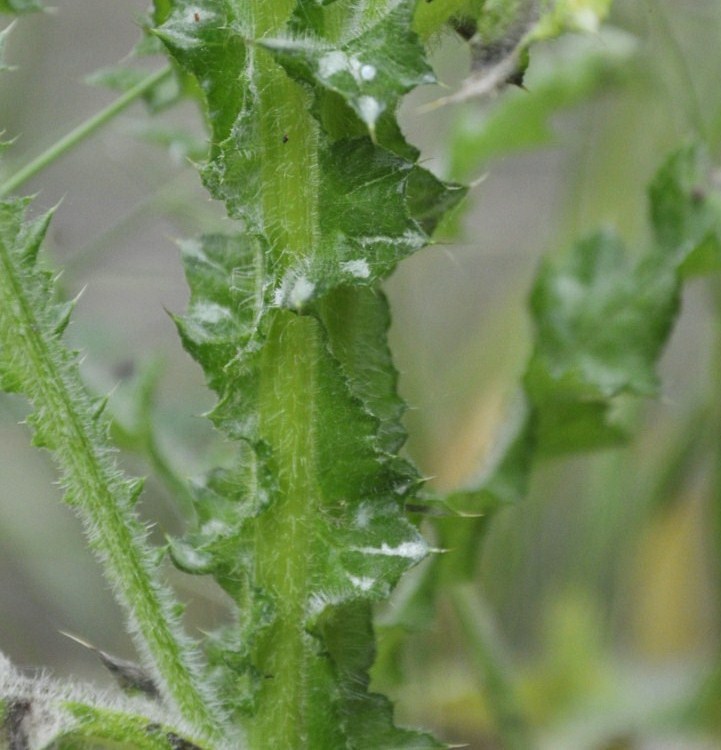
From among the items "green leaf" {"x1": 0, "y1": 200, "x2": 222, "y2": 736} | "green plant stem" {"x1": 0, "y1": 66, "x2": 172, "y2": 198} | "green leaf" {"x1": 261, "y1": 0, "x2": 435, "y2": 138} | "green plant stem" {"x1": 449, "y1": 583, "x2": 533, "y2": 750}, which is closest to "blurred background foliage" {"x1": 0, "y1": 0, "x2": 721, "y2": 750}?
"green plant stem" {"x1": 449, "y1": 583, "x2": 533, "y2": 750}

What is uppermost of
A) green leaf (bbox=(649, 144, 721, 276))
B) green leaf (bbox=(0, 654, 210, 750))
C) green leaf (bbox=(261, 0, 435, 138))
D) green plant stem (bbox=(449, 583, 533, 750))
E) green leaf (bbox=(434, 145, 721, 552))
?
green leaf (bbox=(261, 0, 435, 138))

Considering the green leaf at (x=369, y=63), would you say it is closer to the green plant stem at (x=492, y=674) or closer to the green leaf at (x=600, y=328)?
the green leaf at (x=600, y=328)

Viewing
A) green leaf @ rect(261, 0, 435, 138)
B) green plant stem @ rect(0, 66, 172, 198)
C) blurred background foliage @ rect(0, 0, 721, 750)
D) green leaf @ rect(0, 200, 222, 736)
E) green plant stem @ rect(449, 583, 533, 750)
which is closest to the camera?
green leaf @ rect(261, 0, 435, 138)

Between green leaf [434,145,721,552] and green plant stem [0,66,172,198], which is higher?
green plant stem [0,66,172,198]

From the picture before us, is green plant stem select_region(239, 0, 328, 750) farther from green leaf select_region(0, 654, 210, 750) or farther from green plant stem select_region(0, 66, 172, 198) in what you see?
green plant stem select_region(0, 66, 172, 198)

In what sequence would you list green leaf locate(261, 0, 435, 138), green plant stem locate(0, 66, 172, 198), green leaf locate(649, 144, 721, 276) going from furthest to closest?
green leaf locate(649, 144, 721, 276) → green plant stem locate(0, 66, 172, 198) → green leaf locate(261, 0, 435, 138)

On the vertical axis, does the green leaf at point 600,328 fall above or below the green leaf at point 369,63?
below

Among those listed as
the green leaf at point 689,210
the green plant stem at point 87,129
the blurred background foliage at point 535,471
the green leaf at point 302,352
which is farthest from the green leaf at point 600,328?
the green plant stem at point 87,129

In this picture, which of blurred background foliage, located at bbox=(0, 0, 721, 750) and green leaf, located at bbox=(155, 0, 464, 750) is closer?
green leaf, located at bbox=(155, 0, 464, 750)
